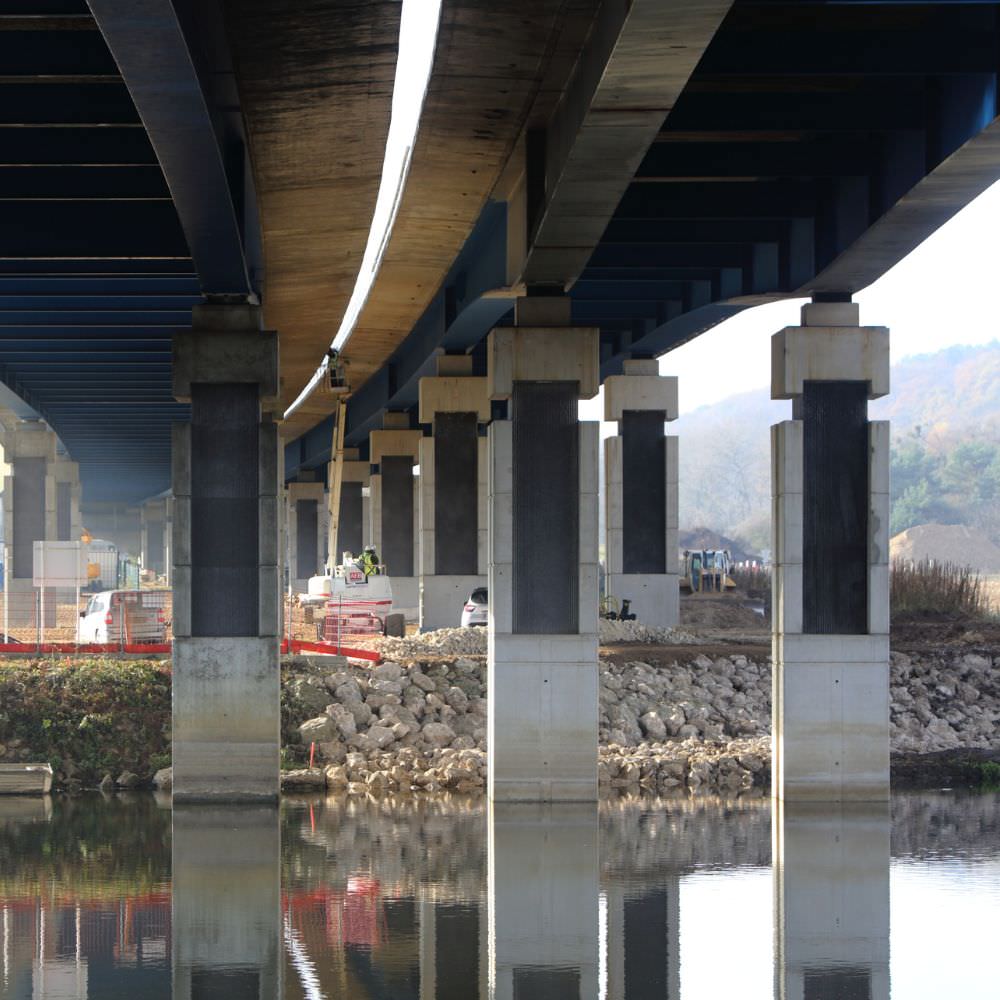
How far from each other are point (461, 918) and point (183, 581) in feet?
33.2

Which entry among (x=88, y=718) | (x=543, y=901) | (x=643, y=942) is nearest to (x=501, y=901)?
(x=543, y=901)

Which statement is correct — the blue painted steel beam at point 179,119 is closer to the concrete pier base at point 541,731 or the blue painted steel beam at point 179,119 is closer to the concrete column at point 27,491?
the concrete pier base at point 541,731

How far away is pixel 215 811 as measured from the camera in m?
24.9

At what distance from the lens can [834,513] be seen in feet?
82.2

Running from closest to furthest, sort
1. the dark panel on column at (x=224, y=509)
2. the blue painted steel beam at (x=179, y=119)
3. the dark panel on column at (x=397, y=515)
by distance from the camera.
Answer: the blue painted steel beam at (x=179, y=119) → the dark panel on column at (x=224, y=509) → the dark panel on column at (x=397, y=515)

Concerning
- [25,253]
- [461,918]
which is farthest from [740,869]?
[25,253]

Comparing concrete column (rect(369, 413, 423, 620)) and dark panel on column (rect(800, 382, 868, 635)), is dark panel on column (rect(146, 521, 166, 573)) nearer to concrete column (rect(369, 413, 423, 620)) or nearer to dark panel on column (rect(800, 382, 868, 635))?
concrete column (rect(369, 413, 423, 620))

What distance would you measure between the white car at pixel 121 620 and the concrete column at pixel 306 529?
5129 cm

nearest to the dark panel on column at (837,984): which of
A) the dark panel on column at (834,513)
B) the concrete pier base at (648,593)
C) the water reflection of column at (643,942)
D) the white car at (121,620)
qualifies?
the water reflection of column at (643,942)

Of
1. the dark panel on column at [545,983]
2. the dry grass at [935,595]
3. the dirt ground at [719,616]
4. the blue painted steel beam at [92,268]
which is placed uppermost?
the blue painted steel beam at [92,268]

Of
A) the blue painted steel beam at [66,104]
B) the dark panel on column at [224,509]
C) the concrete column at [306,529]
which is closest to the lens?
the blue painted steel beam at [66,104]

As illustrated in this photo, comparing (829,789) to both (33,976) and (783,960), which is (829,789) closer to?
(783,960)

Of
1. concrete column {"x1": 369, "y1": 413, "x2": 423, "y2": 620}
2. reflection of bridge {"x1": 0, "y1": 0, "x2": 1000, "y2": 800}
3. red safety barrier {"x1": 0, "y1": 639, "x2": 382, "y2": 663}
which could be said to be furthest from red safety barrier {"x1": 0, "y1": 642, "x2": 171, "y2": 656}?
concrete column {"x1": 369, "y1": 413, "x2": 423, "y2": 620}

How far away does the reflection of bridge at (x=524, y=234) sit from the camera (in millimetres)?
17250
